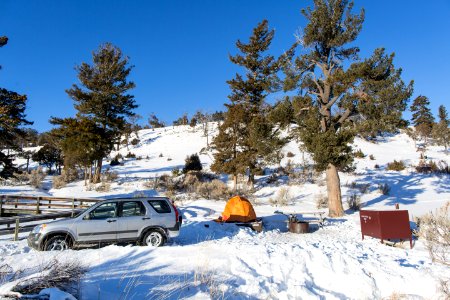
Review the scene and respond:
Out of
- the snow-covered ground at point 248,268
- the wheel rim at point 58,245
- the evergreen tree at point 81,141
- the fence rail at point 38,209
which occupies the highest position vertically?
the evergreen tree at point 81,141

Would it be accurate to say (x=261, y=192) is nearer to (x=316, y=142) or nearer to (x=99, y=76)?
(x=316, y=142)

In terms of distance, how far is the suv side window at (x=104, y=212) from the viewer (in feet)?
32.9

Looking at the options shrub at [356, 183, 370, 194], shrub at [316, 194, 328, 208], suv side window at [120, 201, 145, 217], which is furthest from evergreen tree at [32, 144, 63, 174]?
suv side window at [120, 201, 145, 217]

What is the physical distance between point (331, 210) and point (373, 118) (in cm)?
558

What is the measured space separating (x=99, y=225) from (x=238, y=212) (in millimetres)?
7308

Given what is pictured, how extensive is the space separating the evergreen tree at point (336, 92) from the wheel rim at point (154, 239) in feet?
34.7

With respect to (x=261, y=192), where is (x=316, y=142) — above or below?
above

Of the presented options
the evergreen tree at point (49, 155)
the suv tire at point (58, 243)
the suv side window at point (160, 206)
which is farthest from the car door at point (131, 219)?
the evergreen tree at point (49, 155)

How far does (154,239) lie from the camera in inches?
407

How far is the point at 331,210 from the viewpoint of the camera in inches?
737

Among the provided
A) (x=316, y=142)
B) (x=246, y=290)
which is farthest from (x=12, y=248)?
(x=316, y=142)

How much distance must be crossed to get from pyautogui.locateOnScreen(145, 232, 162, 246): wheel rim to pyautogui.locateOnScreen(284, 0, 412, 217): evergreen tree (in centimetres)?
1059

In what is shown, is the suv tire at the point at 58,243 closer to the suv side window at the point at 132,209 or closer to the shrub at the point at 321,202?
the suv side window at the point at 132,209

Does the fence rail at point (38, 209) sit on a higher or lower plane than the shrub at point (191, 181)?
lower
